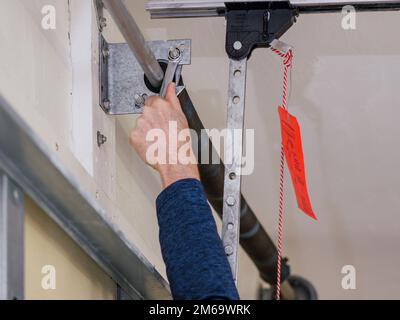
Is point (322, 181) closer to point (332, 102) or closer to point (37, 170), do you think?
point (332, 102)

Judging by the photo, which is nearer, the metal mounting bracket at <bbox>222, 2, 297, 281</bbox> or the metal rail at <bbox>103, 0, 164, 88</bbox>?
the metal rail at <bbox>103, 0, 164, 88</bbox>

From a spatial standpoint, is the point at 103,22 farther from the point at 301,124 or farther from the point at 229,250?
the point at 301,124

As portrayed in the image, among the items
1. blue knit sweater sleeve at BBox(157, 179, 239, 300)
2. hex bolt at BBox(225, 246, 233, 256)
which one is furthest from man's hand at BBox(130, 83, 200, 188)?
hex bolt at BBox(225, 246, 233, 256)

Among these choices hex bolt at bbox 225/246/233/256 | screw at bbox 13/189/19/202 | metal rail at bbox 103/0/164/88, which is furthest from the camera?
hex bolt at bbox 225/246/233/256

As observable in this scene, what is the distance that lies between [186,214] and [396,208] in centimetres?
90

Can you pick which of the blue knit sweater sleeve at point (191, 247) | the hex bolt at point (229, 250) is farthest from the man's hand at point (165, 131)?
the hex bolt at point (229, 250)

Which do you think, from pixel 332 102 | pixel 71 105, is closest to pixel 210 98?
pixel 332 102

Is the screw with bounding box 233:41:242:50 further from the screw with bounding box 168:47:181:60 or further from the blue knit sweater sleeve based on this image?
the blue knit sweater sleeve

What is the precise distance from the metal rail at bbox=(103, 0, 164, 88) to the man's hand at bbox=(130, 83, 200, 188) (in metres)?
0.03

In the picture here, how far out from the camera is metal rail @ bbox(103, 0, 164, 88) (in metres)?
0.97

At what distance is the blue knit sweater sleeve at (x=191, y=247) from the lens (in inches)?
34.8

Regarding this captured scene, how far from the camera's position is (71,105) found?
111cm

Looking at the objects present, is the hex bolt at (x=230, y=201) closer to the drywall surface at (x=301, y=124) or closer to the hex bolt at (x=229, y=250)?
the hex bolt at (x=229, y=250)
